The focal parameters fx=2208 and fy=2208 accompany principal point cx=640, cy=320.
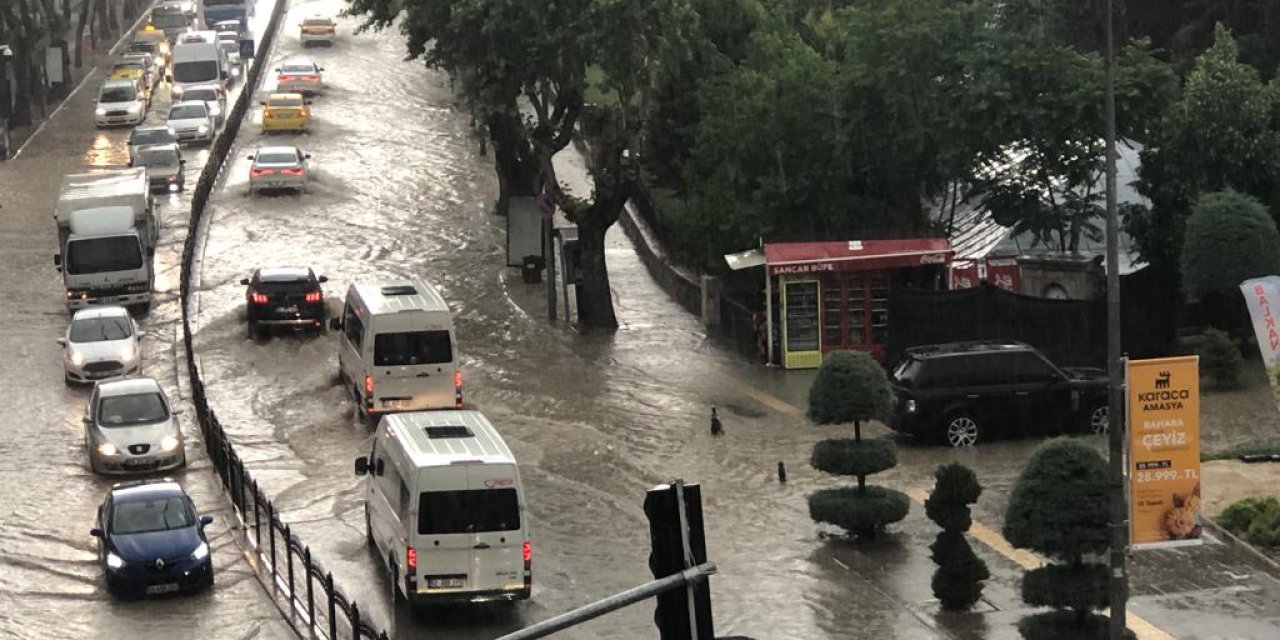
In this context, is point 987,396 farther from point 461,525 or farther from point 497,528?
point 461,525

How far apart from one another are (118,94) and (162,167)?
14406 mm

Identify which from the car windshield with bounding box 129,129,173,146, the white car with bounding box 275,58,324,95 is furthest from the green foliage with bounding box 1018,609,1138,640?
the white car with bounding box 275,58,324,95

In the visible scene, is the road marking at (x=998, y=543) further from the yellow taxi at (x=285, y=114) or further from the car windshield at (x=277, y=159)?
Result: the yellow taxi at (x=285, y=114)

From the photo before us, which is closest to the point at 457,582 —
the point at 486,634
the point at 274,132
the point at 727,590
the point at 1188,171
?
the point at 486,634

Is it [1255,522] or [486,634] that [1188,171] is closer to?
[1255,522]

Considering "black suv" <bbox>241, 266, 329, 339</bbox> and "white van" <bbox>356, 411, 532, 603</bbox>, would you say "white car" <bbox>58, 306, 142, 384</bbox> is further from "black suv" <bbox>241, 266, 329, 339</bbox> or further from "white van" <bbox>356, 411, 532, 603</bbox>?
"white van" <bbox>356, 411, 532, 603</bbox>

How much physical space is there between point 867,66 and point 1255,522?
20664 millimetres

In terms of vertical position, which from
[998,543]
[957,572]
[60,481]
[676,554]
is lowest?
[998,543]

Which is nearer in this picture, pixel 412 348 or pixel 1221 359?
pixel 412 348

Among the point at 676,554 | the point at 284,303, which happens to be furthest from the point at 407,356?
the point at 676,554

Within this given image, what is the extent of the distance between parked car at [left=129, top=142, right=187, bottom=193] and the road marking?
26587 millimetres

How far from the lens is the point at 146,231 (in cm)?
5269

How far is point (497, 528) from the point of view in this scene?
90.0ft

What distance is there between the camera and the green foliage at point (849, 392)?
104 ft
